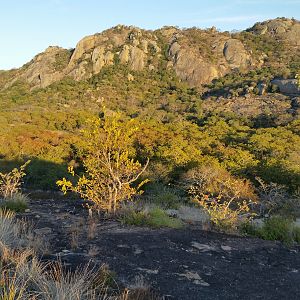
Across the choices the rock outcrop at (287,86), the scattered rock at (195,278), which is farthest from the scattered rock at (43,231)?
the rock outcrop at (287,86)

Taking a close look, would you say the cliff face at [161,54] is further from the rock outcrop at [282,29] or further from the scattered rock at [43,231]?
the scattered rock at [43,231]

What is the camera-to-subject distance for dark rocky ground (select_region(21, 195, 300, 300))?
203 inches

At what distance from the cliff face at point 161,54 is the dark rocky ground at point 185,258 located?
6582 centimetres

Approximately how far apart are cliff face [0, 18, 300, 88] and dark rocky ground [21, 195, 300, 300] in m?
65.8

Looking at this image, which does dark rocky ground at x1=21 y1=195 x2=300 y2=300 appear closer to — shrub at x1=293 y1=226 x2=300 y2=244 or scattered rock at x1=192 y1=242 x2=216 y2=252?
scattered rock at x1=192 y1=242 x2=216 y2=252

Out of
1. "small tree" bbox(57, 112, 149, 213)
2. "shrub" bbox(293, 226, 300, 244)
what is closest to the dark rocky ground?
"shrub" bbox(293, 226, 300, 244)

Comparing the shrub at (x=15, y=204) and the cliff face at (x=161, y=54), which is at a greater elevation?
the cliff face at (x=161, y=54)

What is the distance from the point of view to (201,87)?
70.9 metres

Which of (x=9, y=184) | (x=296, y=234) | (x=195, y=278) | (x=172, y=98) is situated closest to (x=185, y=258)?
(x=195, y=278)

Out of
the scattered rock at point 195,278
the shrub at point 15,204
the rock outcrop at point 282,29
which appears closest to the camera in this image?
the scattered rock at point 195,278

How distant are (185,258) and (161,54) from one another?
7752 centimetres

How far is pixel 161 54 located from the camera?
266 feet

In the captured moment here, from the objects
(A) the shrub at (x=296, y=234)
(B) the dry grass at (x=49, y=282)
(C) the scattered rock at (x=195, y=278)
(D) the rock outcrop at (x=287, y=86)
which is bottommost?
(A) the shrub at (x=296, y=234)

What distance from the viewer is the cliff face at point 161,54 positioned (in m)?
74.8
